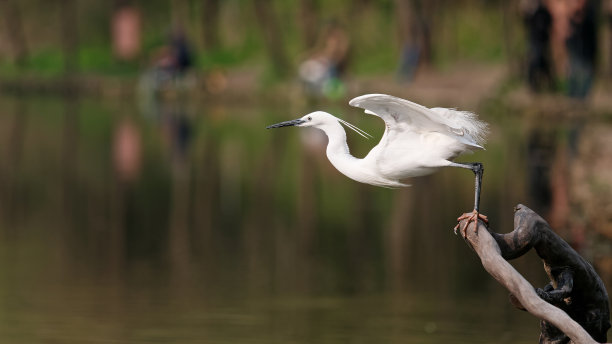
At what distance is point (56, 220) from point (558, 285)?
11.3 m

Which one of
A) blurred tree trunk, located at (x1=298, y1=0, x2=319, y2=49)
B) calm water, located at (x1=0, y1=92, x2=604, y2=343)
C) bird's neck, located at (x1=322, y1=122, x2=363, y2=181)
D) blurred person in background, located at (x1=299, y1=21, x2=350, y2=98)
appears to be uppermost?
blurred tree trunk, located at (x1=298, y1=0, x2=319, y2=49)

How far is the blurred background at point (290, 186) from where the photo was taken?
1204 cm

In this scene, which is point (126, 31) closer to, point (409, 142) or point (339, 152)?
point (339, 152)

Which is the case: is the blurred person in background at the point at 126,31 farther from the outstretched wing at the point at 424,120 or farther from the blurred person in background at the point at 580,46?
the outstretched wing at the point at 424,120

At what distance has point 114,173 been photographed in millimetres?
23359

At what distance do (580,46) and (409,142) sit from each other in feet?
78.8

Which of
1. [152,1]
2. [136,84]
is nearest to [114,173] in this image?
[136,84]

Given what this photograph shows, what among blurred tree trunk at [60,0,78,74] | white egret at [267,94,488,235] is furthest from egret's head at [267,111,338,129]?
blurred tree trunk at [60,0,78,74]

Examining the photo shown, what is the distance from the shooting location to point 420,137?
25.2 ft

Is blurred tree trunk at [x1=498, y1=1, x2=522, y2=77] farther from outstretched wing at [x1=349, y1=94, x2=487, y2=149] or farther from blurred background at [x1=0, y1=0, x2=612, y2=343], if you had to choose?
outstretched wing at [x1=349, y1=94, x2=487, y2=149]

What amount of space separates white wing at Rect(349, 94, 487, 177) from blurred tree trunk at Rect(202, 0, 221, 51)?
44.0 m

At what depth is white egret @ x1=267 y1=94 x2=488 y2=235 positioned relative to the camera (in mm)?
7527

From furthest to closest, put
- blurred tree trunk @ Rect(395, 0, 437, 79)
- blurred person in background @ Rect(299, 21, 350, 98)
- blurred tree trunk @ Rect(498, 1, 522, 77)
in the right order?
blurred tree trunk @ Rect(395, 0, 437, 79), blurred person in background @ Rect(299, 21, 350, 98), blurred tree trunk @ Rect(498, 1, 522, 77)

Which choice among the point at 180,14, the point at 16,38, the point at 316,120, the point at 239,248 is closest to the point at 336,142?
the point at 316,120
